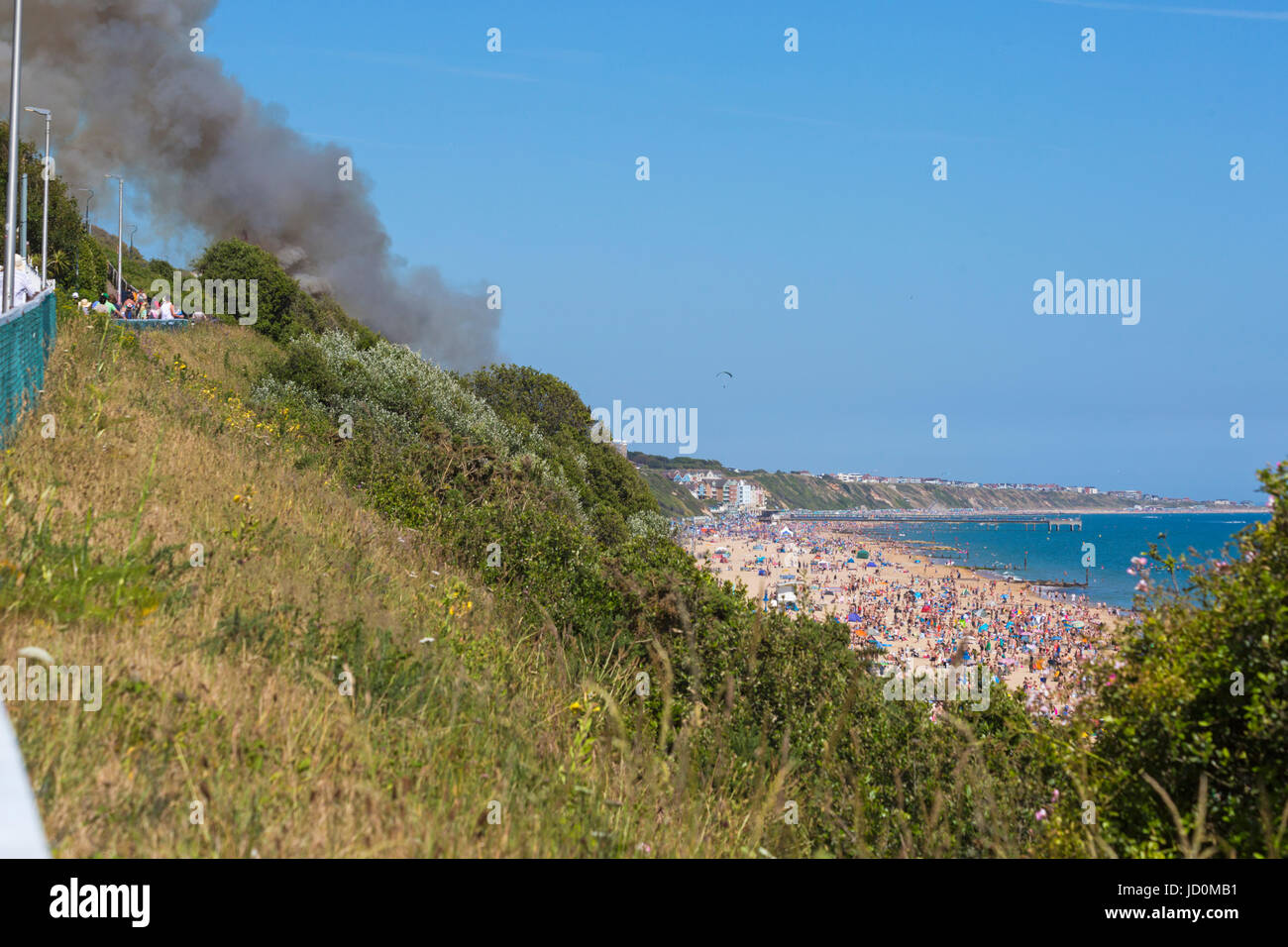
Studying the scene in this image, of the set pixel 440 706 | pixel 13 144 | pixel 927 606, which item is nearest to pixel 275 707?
pixel 440 706

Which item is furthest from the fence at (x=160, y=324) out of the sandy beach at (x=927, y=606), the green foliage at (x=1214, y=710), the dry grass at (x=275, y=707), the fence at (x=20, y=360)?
the green foliage at (x=1214, y=710)

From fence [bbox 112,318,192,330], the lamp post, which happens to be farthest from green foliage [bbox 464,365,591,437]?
the lamp post

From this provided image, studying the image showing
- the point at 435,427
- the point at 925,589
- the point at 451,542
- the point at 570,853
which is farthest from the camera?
the point at 925,589

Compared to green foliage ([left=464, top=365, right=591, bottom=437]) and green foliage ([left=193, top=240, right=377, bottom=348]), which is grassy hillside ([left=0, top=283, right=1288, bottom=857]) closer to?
green foliage ([left=193, top=240, right=377, bottom=348])

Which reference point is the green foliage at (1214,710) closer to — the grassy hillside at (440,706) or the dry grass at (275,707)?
the grassy hillside at (440,706)

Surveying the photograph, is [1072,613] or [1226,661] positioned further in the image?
[1072,613]

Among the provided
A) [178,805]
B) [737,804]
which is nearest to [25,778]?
[178,805]

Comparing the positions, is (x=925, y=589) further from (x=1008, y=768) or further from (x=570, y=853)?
(x=570, y=853)
